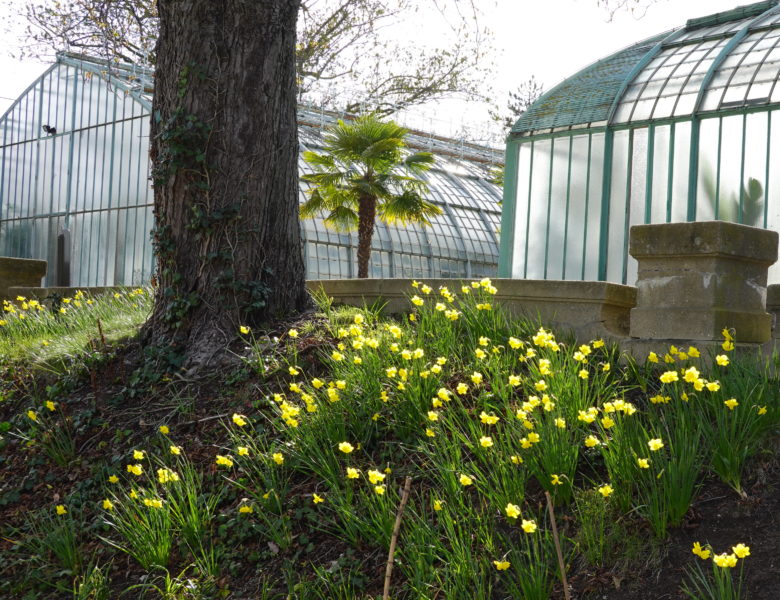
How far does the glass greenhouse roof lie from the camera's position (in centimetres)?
855

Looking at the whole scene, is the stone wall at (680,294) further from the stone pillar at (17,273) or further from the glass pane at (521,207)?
the stone pillar at (17,273)

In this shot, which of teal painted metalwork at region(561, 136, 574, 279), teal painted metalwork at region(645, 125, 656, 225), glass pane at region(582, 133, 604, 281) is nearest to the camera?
teal painted metalwork at region(645, 125, 656, 225)

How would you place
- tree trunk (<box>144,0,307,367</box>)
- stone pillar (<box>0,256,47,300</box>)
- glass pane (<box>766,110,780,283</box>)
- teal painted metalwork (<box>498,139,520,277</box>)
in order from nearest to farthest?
tree trunk (<box>144,0,307,367</box>) < glass pane (<box>766,110,780,283</box>) < teal painted metalwork (<box>498,139,520,277</box>) < stone pillar (<box>0,256,47,300</box>)

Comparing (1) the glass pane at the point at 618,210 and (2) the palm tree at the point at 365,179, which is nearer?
(1) the glass pane at the point at 618,210

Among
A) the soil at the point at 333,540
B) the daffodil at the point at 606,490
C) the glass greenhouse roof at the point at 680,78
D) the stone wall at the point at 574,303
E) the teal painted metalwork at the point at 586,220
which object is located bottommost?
the soil at the point at 333,540

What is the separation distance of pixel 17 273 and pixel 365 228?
628 cm

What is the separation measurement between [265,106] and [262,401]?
227cm

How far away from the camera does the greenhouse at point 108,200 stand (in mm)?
17469

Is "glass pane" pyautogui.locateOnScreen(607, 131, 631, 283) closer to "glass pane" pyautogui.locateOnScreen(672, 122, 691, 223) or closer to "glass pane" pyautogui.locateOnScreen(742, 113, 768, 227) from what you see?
"glass pane" pyautogui.locateOnScreen(672, 122, 691, 223)

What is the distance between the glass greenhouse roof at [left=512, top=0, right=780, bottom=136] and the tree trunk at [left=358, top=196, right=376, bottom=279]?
5.55 m

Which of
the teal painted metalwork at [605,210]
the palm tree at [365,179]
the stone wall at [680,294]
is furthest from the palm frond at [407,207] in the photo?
the stone wall at [680,294]

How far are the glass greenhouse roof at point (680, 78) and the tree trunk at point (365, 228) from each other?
5.55 m

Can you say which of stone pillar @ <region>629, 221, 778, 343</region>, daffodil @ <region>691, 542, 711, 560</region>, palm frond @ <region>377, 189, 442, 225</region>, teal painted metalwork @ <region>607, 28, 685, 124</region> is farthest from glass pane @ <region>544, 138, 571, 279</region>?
daffodil @ <region>691, 542, 711, 560</region>

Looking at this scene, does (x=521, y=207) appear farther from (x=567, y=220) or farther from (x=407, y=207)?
(x=407, y=207)
